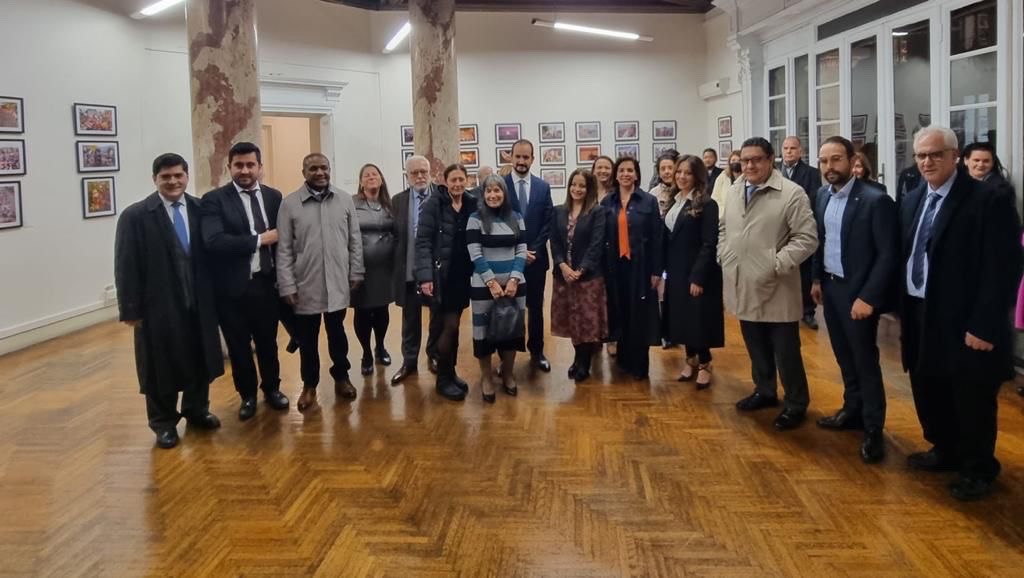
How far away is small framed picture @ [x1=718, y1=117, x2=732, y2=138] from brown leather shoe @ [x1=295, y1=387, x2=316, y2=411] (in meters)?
9.00

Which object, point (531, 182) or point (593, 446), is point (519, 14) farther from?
point (593, 446)

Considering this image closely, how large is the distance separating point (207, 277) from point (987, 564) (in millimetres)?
4127

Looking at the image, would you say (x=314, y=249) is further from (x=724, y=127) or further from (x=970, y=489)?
(x=724, y=127)

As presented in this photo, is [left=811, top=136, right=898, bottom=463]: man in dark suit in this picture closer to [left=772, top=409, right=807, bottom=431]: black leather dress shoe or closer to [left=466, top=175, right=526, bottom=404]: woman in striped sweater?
[left=772, top=409, right=807, bottom=431]: black leather dress shoe

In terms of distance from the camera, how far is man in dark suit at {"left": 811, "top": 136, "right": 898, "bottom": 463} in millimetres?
3760

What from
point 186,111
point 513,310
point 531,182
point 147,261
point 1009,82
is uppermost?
point 186,111

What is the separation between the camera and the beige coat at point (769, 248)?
4.23 m

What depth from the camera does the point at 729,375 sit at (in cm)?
568

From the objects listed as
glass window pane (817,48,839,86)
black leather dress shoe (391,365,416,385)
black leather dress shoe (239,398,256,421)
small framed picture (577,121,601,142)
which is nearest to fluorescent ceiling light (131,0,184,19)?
black leather dress shoe (391,365,416,385)

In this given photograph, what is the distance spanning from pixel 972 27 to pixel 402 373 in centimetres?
525

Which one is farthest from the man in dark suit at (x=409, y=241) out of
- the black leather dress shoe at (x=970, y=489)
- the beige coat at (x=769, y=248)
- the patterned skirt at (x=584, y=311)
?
the black leather dress shoe at (x=970, y=489)

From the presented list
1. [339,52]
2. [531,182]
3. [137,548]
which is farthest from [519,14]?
[137,548]

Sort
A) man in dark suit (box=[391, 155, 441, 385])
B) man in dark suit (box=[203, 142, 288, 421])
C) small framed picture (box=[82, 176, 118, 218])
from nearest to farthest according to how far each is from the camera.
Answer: man in dark suit (box=[203, 142, 288, 421])
man in dark suit (box=[391, 155, 441, 385])
small framed picture (box=[82, 176, 118, 218])

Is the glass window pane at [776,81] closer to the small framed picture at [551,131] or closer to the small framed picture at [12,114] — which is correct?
the small framed picture at [551,131]
